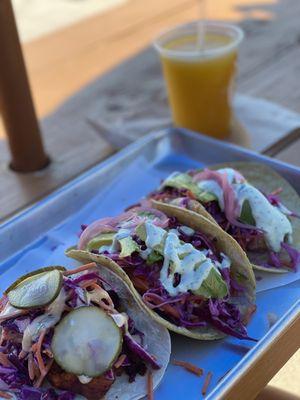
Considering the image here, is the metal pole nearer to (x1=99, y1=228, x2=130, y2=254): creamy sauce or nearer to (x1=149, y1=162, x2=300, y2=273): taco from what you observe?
(x1=149, y1=162, x2=300, y2=273): taco

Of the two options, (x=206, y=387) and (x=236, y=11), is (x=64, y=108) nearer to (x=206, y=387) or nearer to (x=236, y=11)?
(x=236, y=11)

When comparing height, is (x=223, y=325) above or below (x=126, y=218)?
below

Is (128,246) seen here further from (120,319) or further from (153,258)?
(120,319)

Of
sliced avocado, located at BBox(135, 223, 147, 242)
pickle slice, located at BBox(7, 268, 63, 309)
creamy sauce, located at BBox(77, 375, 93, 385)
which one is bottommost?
creamy sauce, located at BBox(77, 375, 93, 385)

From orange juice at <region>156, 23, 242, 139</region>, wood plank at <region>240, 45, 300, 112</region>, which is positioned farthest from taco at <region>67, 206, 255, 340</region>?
wood plank at <region>240, 45, 300, 112</region>

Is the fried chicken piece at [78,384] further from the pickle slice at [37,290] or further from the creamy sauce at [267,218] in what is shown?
the creamy sauce at [267,218]

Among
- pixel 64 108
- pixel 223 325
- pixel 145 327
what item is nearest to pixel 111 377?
pixel 145 327

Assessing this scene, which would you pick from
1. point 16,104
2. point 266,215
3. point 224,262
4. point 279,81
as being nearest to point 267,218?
point 266,215

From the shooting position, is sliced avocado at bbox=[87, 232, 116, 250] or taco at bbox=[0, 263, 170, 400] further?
sliced avocado at bbox=[87, 232, 116, 250]
